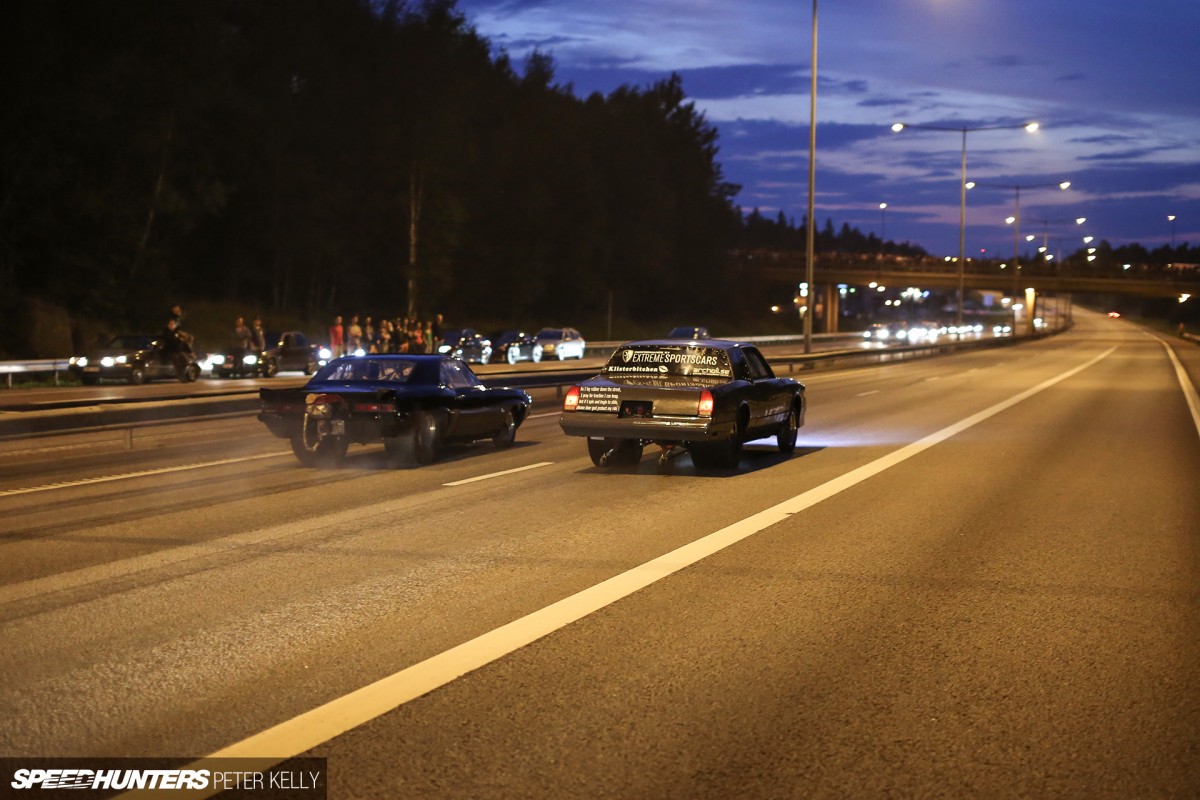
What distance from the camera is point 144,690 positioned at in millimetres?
6418

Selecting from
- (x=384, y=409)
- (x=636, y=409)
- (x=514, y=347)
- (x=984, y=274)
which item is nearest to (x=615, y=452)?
(x=636, y=409)

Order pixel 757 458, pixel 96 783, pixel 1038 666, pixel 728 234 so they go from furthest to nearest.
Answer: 1. pixel 728 234
2. pixel 757 458
3. pixel 1038 666
4. pixel 96 783

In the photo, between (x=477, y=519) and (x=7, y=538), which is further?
(x=477, y=519)

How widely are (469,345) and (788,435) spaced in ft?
119

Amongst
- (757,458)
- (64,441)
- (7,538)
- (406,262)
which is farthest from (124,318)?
(7,538)

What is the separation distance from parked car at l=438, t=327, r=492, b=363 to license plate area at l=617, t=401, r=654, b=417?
119 feet

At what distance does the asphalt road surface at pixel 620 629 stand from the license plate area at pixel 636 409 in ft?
2.45

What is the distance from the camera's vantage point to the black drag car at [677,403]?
50.5ft

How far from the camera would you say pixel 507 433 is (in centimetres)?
1936

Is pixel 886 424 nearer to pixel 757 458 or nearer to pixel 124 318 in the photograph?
pixel 757 458

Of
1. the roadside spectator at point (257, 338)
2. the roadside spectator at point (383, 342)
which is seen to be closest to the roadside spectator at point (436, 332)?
the roadside spectator at point (383, 342)

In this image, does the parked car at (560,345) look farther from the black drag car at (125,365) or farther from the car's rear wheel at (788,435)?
the car's rear wheel at (788,435)

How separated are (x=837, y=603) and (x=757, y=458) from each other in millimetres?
9320

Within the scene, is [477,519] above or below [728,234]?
below
